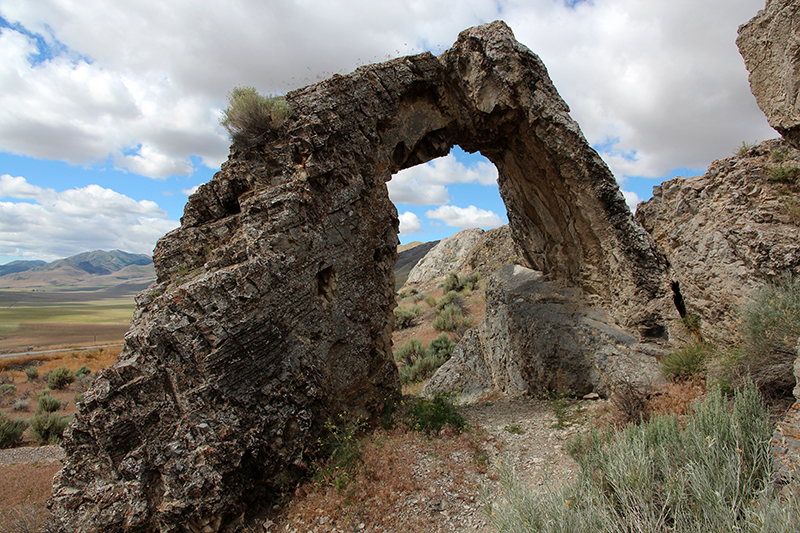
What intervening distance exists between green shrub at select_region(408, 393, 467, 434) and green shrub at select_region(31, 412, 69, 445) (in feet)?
36.0

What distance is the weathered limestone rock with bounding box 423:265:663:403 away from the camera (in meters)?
7.41

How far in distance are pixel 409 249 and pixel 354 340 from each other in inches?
4863

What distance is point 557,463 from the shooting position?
5203 mm

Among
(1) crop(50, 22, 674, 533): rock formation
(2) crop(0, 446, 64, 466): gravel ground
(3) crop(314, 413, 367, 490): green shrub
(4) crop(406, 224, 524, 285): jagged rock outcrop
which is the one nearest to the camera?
(1) crop(50, 22, 674, 533): rock formation

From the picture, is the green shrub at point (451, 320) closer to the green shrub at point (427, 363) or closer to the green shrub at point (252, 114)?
the green shrub at point (427, 363)

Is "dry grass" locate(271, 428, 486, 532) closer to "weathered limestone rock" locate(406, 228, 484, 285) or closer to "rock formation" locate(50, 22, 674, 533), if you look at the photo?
"rock formation" locate(50, 22, 674, 533)

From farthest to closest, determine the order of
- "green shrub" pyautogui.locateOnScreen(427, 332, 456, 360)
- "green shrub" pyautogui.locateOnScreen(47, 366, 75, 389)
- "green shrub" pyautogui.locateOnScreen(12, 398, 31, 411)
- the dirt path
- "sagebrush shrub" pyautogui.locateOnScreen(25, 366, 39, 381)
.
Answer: "sagebrush shrub" pyautogui.locateOnScreen(25, 366, 39, 381) → "green shrub" pyautogui.locateOnScreen(47, 366, 75, 389) → "green shrub" pyautogui.locateOnScreen(12, 398, 31, 411) → "green shrub" pyautogui.locateOnScreen(427, 332, 456, 360) → the dirt path

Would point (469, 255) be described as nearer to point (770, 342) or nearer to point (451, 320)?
point (451, 320)

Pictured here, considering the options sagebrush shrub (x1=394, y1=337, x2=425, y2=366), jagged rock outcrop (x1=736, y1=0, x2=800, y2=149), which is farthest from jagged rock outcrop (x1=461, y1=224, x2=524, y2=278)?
jagged rock outcrop (x1=736, y1=0, x2=800, y2=149)

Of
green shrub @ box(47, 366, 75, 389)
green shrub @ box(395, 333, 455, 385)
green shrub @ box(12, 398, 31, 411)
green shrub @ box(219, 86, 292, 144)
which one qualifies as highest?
green shrub @ box(219, 86, 292, 144)

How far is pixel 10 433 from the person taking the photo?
1075cm

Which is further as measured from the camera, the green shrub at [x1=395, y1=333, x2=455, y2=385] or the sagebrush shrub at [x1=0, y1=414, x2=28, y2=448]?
the green shrub at [x1=395, y1=333, x2=455, y2=385]

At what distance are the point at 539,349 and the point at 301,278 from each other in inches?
222

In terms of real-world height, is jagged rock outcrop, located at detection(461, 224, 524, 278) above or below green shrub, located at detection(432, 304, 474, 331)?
above
